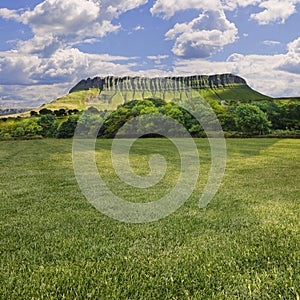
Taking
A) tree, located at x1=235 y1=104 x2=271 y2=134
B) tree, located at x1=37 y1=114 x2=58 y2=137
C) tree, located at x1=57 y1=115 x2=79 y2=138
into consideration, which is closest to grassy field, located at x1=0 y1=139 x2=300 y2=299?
tree, located at x1=235 y1=104 x2=271 y2=134

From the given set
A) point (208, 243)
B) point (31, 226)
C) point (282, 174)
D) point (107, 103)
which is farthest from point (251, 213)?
point (107, 103)

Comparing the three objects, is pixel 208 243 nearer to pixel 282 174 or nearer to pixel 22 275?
pixel 22 275

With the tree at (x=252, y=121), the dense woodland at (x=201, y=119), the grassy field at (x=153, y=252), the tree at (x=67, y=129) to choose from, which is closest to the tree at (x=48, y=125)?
the dense woodland at (x=201, y=119)

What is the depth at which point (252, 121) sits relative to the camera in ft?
201

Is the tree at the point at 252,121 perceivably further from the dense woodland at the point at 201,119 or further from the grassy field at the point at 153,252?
the grassy field at the point at 153,252

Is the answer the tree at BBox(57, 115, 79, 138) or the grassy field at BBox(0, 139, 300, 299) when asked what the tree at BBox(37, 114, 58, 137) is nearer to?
the tree at BBox(57, 115, 79, 138)

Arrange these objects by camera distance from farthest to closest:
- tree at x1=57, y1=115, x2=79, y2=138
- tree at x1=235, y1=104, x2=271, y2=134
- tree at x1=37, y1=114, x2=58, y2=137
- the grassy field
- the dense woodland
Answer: tree at x1=37, y1=114, x2=58, y2=137 → tree at x1=57, y1=115, x2=79, y2=138 → tree at x1=235, y1=104, x2=271, y2=134 → the dense woodland → the grassy field

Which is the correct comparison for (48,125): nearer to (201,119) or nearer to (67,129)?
(67,129)

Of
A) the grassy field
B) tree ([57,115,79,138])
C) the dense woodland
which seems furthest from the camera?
tree ([57,115,79,138])

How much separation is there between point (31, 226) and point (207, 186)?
6.97 metres

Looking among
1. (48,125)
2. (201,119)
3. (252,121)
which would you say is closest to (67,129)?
(48,125)

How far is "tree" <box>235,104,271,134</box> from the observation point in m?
61.0

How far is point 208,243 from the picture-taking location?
5414mm

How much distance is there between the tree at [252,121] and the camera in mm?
60969
